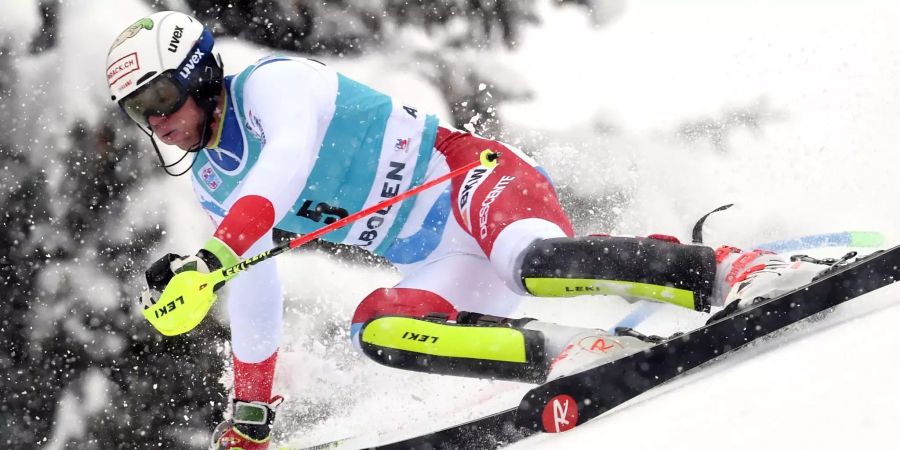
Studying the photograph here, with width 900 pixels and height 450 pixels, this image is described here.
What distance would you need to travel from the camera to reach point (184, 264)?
1922mm

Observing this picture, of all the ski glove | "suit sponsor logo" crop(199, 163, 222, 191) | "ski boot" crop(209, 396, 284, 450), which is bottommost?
"ski boot" crop(209, 396, 284, 450)

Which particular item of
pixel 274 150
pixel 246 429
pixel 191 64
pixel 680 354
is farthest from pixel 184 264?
pixel 680 354

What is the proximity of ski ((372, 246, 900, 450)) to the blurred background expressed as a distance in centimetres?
190

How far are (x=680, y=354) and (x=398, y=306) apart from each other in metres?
0.91

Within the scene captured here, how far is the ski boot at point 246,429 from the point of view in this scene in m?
2.69

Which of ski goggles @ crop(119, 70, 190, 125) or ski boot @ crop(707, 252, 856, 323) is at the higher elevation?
ski boot @ crop(707, 252, 856, 323)

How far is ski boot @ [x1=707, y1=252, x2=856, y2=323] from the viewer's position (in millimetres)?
1915

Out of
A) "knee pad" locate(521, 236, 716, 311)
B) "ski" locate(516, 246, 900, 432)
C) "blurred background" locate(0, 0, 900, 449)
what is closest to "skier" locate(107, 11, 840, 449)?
"knee pad" locate(521, 236, 716, 311)

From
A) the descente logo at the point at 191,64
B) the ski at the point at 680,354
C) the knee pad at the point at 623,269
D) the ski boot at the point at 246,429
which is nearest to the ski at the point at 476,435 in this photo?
the ski at the point at 680,354

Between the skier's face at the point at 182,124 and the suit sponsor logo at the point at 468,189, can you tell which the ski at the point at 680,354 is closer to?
the suit sponsor logo at the point at 468,189

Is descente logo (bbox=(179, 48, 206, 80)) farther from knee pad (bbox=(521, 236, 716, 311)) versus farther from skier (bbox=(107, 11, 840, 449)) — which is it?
knee pad (bbox=(521, 236, 716, 311))

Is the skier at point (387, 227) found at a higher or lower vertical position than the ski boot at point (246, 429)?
higher

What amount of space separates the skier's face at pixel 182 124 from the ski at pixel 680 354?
130cm

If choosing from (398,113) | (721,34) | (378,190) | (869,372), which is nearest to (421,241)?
(378,190)
